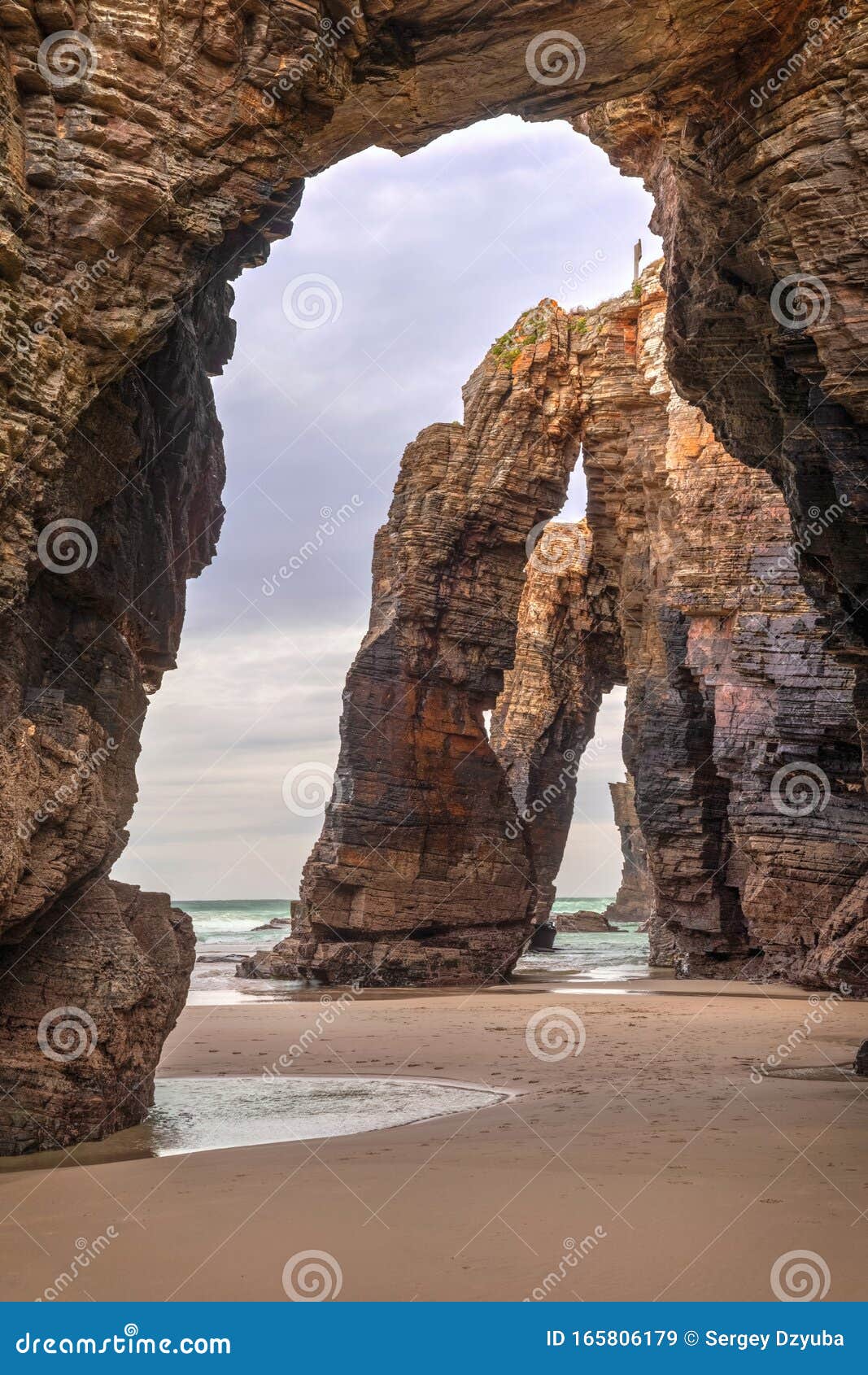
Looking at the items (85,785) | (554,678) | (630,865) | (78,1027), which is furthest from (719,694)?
(630,865)

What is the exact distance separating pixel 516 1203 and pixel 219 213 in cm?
868

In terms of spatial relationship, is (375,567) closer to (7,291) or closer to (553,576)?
(553,576)

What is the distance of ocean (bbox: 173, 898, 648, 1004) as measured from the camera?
2791 centimetres

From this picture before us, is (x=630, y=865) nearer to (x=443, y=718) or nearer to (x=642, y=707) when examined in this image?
(x=642, y=707)

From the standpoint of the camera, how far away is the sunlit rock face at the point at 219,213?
8.45 meters

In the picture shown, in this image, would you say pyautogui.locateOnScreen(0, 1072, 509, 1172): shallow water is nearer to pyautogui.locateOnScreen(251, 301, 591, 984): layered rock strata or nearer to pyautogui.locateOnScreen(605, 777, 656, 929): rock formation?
pyautogui.locateOnScreen(251, 301, 591, 984): layered rock strata

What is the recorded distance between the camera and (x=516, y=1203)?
6.28 metres

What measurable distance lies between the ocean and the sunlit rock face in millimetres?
15620

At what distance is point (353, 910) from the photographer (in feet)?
99.8

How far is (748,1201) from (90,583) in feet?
27.6

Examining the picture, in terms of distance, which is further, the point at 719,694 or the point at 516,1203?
the point at 719,694

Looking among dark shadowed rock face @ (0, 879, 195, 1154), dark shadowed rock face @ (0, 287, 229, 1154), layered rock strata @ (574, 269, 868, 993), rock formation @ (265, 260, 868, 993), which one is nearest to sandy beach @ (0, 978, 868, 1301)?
dark shadowed rock face @ (0, 879, 195, 1154)

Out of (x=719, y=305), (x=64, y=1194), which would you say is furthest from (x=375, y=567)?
(x=64, y=1194)

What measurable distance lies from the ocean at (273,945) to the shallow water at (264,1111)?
40.4 ft
